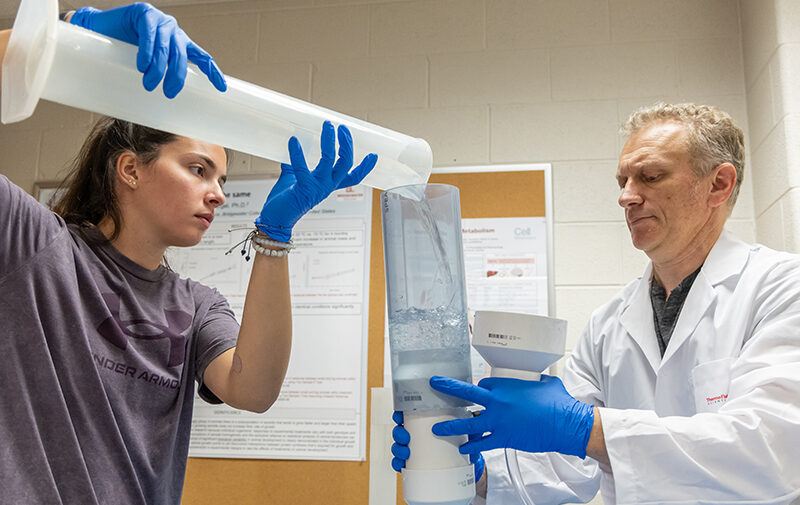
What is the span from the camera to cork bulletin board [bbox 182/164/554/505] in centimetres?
229

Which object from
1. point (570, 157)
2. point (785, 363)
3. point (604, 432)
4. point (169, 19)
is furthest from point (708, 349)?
point (169, 19)

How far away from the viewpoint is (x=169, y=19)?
3.37 feet

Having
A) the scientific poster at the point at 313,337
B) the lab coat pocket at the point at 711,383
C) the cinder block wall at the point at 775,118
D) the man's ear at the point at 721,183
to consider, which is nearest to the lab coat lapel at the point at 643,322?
the lab coat pocket at the point at 711,383

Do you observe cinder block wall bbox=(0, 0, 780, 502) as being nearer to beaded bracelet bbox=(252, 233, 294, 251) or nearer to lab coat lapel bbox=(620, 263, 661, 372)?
lab coat lapel bbox=(620, 263, 661, 372)

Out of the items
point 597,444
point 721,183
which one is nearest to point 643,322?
point 721,183

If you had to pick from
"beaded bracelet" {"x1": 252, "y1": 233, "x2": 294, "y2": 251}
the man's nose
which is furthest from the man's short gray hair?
"beaded bracelet" {"x1": 252, "y1": 233, "x2": 294, "y2": 251}

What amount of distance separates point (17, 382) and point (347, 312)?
142 cm

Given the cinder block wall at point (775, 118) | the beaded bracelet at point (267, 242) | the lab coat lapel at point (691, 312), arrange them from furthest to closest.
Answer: the cinder block wall at point (775, 118) → the lab coat lapel at point (691, 312) → the beaded bracelet at point (267, 242)

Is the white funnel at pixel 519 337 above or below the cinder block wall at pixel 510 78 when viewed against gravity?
below

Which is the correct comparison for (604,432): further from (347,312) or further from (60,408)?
(347,312)

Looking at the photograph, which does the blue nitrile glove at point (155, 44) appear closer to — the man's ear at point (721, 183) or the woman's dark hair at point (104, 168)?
the woman's dark hair at point (104, 168)

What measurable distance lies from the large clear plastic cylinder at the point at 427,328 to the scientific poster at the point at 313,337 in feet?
4.01

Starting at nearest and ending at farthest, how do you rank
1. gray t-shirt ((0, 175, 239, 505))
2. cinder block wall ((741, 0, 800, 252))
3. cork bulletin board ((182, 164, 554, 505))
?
1. gray t-shirt ((0, 175, 239, 505))
2. cinder block wall ((741, 0, 800, 252))
3. cork bulletin board ((182, 164, 554, 505))

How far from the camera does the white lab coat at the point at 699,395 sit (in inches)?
44.5
